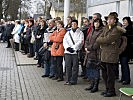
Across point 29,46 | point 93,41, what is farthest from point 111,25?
point 29,46

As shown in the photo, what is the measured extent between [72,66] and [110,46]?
1894 millimetres

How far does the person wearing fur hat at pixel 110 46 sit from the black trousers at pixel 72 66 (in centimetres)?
138

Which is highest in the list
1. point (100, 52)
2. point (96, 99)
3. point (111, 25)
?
point (111, 25)

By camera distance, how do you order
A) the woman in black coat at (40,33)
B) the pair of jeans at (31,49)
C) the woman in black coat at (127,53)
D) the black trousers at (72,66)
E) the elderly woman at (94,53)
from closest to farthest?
1. the elderly woman at (94,53)
2. the black trousers at (72,66)
3. the woman in black coat at (127,53)
4. the woman in black coat at (40,33)
5. the pair of jeans at (31,49)

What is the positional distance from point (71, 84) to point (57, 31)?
5.22 ft

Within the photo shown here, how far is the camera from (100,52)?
8094 millimetres

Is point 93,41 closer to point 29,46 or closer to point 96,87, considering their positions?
point 96,87

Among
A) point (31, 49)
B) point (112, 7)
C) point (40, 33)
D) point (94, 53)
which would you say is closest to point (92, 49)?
point (94, 53)

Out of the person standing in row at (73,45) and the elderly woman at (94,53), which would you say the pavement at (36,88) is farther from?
the person standing in row at (73,45)

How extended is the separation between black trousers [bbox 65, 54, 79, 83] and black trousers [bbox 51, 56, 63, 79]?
0.48 m

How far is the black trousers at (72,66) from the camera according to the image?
9148mm

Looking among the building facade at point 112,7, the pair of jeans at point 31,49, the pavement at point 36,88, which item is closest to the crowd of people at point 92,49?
the pavement at point 36,88

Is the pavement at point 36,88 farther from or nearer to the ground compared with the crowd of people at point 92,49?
nearer to the ground

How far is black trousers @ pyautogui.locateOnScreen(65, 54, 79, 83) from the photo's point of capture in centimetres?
915
